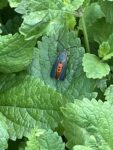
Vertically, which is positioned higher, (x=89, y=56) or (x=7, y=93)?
(x=89, y=56)

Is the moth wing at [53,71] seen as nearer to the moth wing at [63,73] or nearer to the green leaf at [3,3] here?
the moth wing at [63,73]

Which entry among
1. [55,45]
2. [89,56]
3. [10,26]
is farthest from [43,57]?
[10,26]

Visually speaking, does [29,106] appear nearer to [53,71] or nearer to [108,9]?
[53,71]

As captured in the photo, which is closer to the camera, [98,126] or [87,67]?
[98,126]

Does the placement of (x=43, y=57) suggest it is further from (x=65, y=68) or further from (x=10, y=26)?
(x=10, y=26)

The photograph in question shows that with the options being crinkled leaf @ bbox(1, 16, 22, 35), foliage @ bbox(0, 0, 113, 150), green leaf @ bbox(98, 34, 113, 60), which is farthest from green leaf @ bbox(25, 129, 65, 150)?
crinkled leaf @ bbox(1, 16, 22, 35)

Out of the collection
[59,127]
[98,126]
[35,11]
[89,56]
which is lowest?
[59,127]
